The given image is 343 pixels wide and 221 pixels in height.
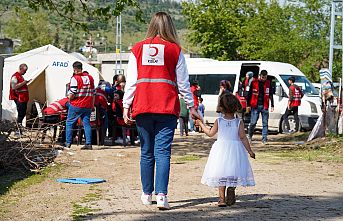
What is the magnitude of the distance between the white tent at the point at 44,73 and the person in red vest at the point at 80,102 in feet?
24.7

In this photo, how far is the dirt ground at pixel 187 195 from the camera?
761cm

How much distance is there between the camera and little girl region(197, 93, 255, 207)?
8180 mm

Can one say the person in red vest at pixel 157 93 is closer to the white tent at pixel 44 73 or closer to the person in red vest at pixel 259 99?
the person in red vest at pixel 259 99

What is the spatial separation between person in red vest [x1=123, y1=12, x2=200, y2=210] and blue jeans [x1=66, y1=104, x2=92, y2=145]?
7.54 meters

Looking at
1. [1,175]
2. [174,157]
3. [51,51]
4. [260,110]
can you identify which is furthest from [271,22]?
[1,175]

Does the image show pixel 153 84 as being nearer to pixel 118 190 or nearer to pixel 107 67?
pixel 118 190

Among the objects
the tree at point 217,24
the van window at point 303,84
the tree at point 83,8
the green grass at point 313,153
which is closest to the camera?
the green grass at point 313,153

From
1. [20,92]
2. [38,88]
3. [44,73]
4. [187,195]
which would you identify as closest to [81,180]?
[187,195]

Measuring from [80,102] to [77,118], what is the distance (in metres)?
0.44

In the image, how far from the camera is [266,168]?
39.9 ft

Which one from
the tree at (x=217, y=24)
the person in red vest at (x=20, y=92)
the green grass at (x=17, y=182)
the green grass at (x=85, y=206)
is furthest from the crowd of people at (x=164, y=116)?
the tree at (x=217, y=24)

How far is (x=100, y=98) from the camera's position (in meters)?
16.9

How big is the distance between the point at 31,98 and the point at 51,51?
216 centimetres

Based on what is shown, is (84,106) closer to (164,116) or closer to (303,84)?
(164,116)
